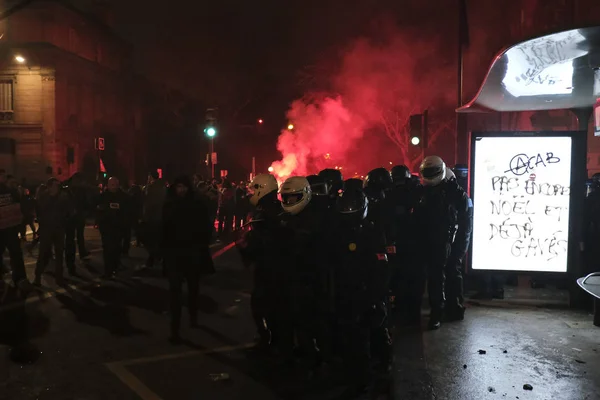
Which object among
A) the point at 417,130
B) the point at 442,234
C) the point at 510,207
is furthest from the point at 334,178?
the point at 417,130

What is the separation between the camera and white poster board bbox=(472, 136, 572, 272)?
745 centimetres

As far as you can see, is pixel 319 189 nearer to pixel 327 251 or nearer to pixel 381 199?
pixel 327 251

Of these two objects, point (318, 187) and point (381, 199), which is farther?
point (381, 199)

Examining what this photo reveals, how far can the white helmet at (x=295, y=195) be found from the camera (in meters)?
4.90

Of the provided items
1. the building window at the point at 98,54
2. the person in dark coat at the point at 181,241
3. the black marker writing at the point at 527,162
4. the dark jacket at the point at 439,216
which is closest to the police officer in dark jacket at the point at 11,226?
the person in dark coat at the point at 181,241

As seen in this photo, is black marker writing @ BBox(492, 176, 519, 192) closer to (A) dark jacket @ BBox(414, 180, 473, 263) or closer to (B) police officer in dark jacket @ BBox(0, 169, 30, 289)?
(A) dark jacket @ BBox(414, 180, 473, 263)

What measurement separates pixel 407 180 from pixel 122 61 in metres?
44.0

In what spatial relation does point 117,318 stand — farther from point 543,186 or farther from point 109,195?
point 543,186

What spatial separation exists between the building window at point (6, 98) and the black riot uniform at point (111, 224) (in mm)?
29854

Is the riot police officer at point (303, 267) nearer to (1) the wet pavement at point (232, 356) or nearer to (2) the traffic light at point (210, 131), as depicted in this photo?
(1) the wet pavement at point (232, 356)

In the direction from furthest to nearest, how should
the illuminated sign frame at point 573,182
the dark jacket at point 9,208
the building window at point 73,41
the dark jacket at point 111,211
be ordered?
the building window at point 73,41, the dark jacket at point 111,211, the dark jacket at point 9,208, the illuminated sign frame at point 573,182

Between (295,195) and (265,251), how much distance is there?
609 millimetres

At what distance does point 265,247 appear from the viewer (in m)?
5.05

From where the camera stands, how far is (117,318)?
22.6 feet
